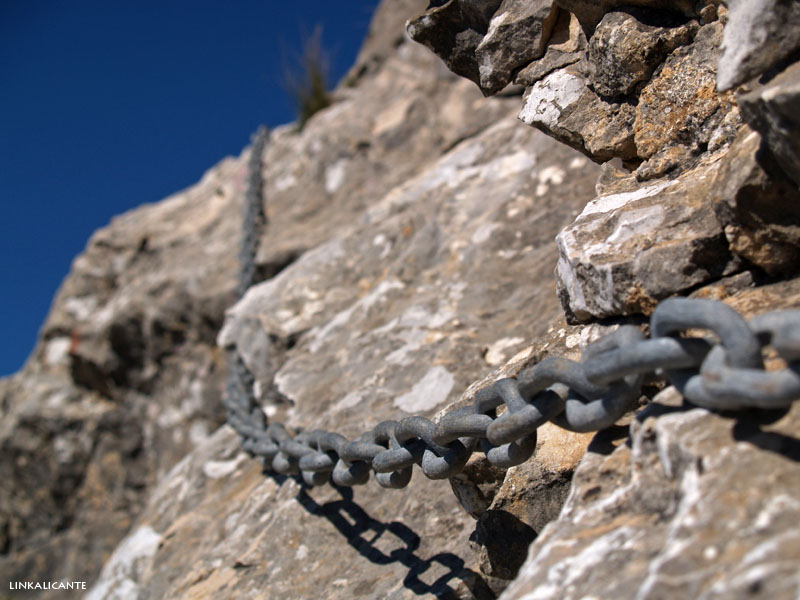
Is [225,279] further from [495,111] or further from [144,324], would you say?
[495,111]

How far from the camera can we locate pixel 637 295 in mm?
1062

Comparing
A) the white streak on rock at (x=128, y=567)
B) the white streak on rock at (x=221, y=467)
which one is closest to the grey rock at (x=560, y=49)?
the white streak on rock at (x=221, y=467)

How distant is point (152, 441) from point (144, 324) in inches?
25.7

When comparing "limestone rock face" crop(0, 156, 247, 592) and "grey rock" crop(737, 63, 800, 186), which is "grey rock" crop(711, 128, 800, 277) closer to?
"grey rock" crop(737, 63, 800, 186)

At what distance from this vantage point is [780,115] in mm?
857

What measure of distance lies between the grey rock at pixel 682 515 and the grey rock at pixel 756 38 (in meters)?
0.30

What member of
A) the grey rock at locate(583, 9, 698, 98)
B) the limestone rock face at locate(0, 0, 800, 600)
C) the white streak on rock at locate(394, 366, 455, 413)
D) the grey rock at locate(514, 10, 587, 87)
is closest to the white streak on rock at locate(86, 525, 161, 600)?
the limestone rock face at locate(0, 0, 800, 600)

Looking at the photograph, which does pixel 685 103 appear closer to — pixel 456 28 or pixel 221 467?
pixel 456 28

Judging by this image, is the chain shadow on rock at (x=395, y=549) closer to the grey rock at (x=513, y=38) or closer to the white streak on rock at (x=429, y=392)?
the white streak on rock at (x=429, y=392)

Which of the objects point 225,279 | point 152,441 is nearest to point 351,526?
point 225,279

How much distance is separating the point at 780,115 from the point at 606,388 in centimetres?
39

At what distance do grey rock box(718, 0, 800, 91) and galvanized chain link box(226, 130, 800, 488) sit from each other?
1.24 ft

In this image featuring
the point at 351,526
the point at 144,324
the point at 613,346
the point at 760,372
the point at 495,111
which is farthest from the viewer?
the point at 144,324

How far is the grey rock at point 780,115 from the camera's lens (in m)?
0.84
